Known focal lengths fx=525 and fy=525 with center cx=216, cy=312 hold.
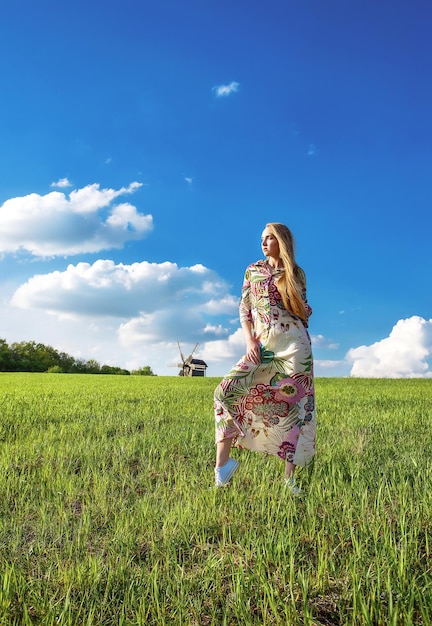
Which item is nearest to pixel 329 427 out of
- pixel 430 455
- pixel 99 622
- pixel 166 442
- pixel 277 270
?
pixel 430 455

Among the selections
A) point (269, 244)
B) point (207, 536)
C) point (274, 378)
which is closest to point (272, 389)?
point (274, 378)

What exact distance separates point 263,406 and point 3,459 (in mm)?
4065

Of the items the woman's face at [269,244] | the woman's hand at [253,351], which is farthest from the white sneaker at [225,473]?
the woman's face at [269,244]

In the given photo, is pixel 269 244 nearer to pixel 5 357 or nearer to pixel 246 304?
pixel 246 304

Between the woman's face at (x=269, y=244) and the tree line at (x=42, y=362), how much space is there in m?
60.6

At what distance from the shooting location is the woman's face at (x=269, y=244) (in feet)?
18.2

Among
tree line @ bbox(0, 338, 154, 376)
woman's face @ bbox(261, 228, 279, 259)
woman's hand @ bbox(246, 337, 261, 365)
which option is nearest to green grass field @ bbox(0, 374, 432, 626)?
woman's hand @ bbox(246, 337, 261, 365)

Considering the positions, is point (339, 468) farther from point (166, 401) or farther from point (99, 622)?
point (166, 401)

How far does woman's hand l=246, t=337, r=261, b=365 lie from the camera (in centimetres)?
533

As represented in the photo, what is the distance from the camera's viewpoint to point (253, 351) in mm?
5332

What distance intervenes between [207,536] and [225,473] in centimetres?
124

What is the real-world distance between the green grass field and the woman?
42 cm

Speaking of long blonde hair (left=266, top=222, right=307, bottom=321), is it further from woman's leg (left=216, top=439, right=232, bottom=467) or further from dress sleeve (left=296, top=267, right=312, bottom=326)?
woman's leg (left=216, top=439, right=232, bottom=467)

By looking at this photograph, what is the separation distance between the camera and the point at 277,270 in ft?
18.1
